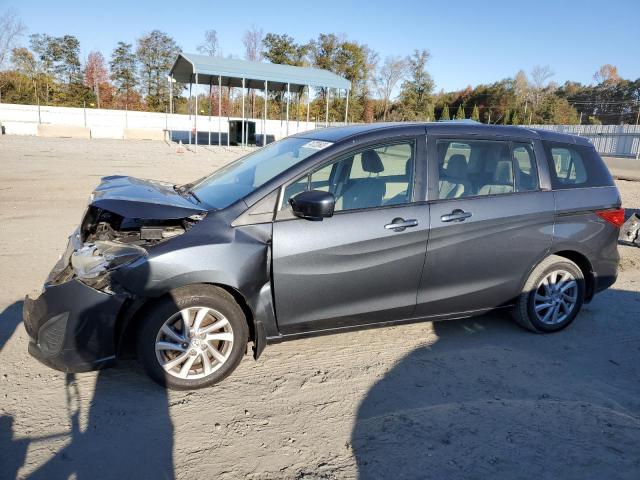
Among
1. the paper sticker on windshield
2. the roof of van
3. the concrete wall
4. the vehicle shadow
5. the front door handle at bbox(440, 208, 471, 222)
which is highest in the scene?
the concrete wall

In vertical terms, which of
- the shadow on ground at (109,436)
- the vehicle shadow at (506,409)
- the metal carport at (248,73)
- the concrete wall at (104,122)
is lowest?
the shadow on ground at (109,436)

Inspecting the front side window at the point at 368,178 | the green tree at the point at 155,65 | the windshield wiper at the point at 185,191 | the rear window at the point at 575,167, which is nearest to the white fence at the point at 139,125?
the green tree at the point at 155,65

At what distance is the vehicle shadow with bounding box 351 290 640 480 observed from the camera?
8.98 ft

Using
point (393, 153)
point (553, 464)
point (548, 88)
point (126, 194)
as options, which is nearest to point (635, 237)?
point (393, 153)

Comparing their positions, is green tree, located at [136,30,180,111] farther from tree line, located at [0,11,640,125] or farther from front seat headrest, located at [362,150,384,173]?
front seat headrest, located at [362,150,384,173]

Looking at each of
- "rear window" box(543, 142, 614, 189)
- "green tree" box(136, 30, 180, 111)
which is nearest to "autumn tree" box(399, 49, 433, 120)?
"green tree" box(136, 30, 180, 111)

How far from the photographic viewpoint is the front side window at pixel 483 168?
3.99m

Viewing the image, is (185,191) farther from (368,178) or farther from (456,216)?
(456,216)

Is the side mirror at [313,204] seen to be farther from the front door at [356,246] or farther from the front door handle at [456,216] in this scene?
the front door handle at [456,216]

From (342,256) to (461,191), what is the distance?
1.24m

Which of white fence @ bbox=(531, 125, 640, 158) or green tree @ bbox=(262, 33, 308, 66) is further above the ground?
green tree @ bbox=(262, 33, 308, 66)

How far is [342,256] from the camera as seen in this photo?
11.6ft

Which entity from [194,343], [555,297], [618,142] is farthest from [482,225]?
[618,142]

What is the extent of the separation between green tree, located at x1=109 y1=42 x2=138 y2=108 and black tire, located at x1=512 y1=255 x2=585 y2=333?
2208 inches
